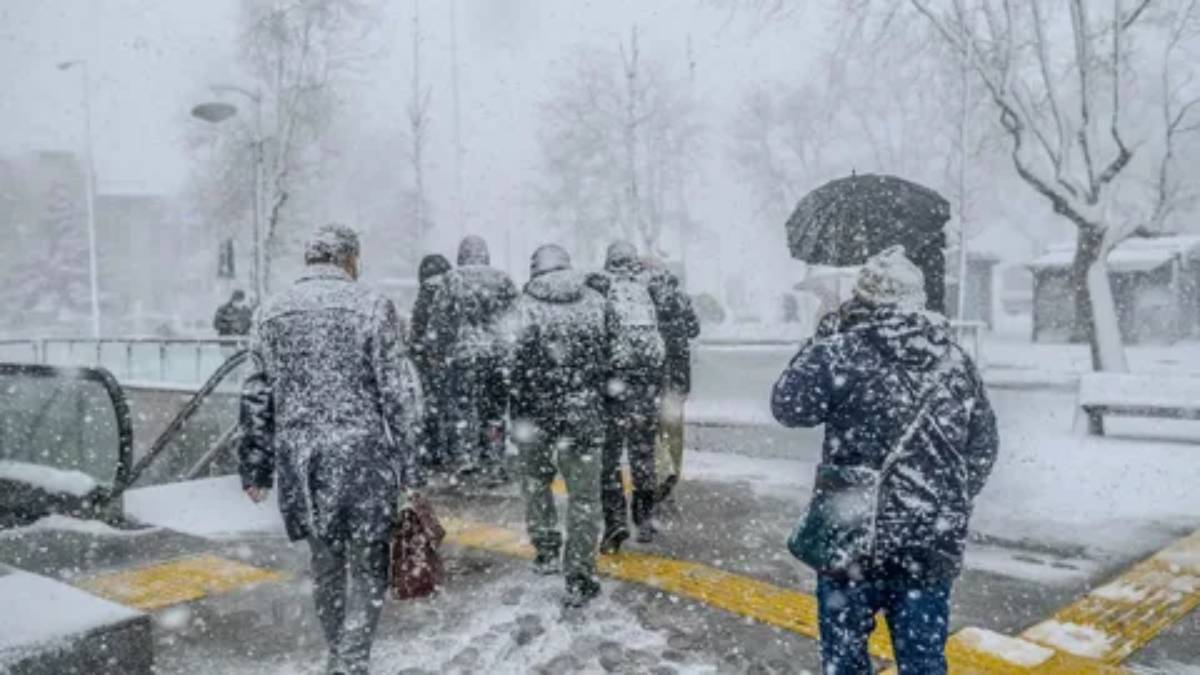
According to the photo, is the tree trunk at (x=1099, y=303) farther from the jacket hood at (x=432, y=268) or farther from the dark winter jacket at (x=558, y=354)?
the dark winter jacket at (x=558, y=354)

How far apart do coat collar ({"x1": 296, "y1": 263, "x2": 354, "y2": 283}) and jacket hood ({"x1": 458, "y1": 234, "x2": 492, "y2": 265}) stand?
3453mm

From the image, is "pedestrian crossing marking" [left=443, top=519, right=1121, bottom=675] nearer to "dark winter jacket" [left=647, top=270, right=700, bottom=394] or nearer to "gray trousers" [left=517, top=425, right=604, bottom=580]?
"gray trousers" [left=517, top=425, right=604, bottom=580]

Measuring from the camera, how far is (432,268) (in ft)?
25.5

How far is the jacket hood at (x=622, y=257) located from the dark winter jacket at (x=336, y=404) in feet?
7.59

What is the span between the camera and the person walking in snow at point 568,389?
15.6 ft

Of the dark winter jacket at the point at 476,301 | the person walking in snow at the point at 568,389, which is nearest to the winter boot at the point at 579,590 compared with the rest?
the person walking in snow at the point at 568,389

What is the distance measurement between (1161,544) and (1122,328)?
26860 millimetres

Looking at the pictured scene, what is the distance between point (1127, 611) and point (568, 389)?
3076 mm

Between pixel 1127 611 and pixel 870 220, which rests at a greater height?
pixel 870 220

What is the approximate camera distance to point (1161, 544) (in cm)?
591

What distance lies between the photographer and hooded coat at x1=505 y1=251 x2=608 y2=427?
478 cm

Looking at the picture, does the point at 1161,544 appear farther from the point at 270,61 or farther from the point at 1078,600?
the point at 270,61

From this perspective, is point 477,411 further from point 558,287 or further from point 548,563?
point 558,287

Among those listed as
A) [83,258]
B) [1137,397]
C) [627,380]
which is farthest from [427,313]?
[83,258]
